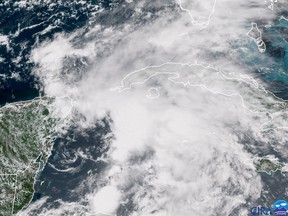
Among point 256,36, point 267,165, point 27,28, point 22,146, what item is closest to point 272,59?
point 256,36

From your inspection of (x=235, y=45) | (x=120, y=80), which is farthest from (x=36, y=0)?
(x=235, y=45)

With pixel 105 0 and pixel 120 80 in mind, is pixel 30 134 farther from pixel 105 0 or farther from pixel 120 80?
pixel 105 0

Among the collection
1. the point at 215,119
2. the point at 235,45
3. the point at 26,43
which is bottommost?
the point at 215,119

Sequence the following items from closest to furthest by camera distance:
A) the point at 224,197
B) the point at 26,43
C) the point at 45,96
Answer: the point at 224,197
the point at 45,96
the point at 26,43

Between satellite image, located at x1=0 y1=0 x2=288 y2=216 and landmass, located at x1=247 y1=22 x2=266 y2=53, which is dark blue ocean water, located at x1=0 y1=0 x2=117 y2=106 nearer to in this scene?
satellite image, located at x1=0 y1=0 x2=288 y2=216

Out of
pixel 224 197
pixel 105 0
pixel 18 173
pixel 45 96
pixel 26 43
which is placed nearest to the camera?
pixel 224 197

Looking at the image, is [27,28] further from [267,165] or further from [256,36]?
[267,165]

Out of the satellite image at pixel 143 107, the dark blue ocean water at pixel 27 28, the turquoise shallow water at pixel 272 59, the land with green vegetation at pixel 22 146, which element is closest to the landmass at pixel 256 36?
the satellite image at pixel 143 107

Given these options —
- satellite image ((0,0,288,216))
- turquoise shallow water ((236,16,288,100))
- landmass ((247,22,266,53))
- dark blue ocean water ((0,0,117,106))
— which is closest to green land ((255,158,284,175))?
satellite image ((0,0,288,216))
